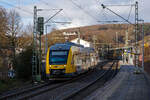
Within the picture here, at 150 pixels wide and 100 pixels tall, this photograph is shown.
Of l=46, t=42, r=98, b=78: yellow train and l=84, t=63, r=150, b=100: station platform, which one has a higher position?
l=46, t=42, r=98, b=78: yellow train

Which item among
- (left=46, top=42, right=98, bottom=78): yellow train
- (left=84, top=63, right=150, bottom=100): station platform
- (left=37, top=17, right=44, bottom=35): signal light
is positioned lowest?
(left=84, top=63, right=150, bottom=100): station platform

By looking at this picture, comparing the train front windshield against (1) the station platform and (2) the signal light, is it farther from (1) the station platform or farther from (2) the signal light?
(1) the station platform

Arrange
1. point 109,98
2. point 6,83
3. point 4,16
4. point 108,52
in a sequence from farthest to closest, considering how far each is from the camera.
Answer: point 108,52, point 4,16, point 6,83, point 109,98

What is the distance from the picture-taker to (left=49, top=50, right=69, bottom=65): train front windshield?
79.6ft

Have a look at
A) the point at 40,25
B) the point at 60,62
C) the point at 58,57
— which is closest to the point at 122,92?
the point at 60,62

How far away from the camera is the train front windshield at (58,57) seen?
24266 mm

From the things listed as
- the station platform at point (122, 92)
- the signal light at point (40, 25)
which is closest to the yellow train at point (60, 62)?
the signal light at point (40, 25)

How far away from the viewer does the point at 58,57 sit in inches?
961

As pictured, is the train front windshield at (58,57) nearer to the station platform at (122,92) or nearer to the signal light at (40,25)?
the signal light at (40,25)

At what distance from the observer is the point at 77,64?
89.2ft

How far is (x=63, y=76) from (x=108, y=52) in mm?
76005

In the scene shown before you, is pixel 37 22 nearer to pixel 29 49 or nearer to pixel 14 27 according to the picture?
pixel 29 49

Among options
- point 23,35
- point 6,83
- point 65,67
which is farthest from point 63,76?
point 23,35

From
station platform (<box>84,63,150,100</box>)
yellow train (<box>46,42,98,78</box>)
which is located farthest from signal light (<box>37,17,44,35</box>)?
station platform (<box>84,63,150,100</box>)
